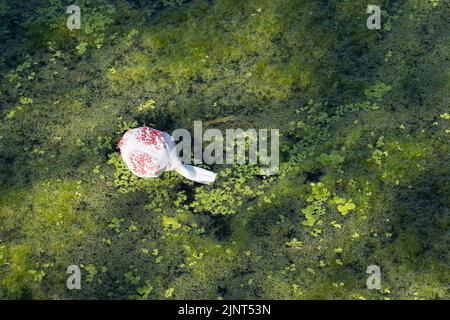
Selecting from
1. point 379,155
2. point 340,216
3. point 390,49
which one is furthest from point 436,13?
point 340,216

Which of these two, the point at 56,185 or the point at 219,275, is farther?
the point at 56,185

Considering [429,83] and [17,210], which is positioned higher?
[429,83]

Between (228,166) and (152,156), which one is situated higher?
(152,156)

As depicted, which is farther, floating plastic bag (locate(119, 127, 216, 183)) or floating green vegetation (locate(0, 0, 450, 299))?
floating plastic bag (locate(119, 127, 216, 183))

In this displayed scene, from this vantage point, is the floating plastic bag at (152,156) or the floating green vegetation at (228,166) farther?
the floating plastic bag at (152,156)

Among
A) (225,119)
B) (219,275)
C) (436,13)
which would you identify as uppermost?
(436,13)

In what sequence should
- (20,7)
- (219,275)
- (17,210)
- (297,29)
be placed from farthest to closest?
(20,7) < (297,29) < (17,210) < (219,275)

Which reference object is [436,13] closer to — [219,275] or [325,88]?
[325,88]

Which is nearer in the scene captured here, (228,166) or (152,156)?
(152,156)
